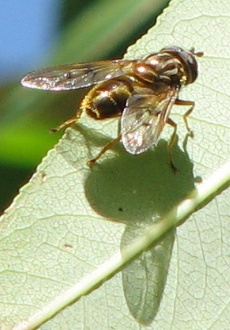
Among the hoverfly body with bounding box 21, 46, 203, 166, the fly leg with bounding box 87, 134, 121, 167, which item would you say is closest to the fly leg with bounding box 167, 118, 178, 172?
the hoverfly body with bounding box 21, 46, 203, 166

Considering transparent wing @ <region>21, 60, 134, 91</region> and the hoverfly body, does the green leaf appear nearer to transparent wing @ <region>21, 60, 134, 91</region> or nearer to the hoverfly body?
the hoverfly body

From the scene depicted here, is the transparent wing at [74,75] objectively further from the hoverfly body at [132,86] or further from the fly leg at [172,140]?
the fly leg at [172,140]

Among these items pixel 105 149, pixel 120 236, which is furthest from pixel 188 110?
pixel 120 236

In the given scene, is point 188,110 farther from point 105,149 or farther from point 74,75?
point 74,75

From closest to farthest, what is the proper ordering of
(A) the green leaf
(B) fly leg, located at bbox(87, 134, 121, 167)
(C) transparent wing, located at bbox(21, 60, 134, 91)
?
(A) the green leaf < (B) fly leg, located at bbox(87, 134, 121, 167) < (C) transparent wing, located at bbox(21, 60, 134, 91)

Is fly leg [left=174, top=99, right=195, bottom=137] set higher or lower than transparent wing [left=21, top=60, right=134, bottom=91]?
lower

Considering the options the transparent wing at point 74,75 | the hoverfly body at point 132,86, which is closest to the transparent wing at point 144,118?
the hoverfly body at point 132,86
